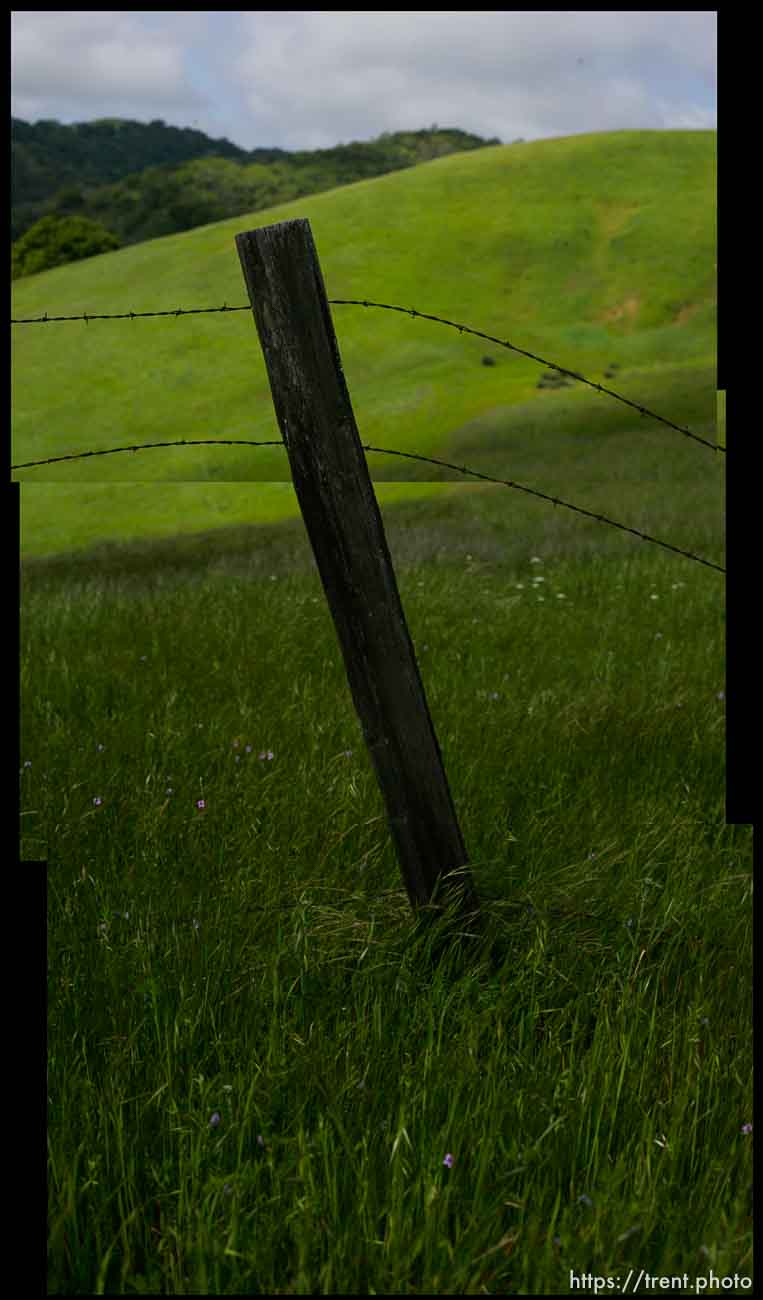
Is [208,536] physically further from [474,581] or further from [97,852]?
[97,852]

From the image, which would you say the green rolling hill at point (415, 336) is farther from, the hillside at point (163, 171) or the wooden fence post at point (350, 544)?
the hillside at point (163, 171)

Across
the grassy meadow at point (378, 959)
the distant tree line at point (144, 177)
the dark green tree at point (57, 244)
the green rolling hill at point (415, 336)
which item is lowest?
the grassy meadow at point (378, 959)

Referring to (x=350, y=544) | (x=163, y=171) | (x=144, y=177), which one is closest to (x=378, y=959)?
(x=350, y=544)

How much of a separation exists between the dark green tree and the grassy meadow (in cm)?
6486

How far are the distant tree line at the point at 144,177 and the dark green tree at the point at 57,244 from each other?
6cm

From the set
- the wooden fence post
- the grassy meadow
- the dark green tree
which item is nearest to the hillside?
the dark green tree

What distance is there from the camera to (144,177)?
279 feet

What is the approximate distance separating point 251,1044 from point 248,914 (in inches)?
29.5

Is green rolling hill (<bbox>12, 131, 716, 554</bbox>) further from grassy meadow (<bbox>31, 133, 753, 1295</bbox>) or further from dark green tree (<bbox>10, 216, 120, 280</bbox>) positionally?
grassy meadow (<bbox>31, 133, 753, 1295</bbox>)

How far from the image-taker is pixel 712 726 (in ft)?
18.3

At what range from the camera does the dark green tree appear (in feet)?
218

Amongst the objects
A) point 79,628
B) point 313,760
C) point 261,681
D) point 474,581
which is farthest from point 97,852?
point 474,581

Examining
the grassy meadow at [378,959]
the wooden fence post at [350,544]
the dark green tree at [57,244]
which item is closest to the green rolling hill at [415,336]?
the dark green tree at [57,244]

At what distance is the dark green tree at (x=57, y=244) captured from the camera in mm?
66500
